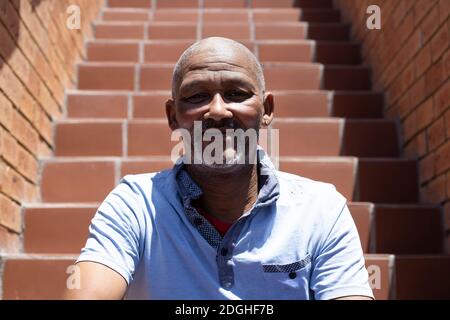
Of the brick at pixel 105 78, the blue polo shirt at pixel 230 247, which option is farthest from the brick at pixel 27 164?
the blue polo shirt at pixel 230 247

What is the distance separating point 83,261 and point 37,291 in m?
1.07

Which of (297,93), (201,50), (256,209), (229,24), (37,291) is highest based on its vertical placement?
(229,24)

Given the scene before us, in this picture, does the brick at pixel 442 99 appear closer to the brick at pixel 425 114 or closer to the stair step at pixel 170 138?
the brick at pixel 425 114

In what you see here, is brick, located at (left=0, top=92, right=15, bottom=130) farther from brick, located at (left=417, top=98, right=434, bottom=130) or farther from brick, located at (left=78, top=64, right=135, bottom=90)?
brick, located at (left=417, top=98, right=434, bottom=130)

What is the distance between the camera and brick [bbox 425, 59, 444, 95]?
225cm

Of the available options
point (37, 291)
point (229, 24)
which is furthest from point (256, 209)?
point (229, 24)

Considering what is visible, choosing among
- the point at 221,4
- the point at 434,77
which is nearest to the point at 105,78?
the point at 221,4

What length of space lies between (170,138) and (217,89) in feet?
4.69

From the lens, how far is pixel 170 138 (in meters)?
2.72

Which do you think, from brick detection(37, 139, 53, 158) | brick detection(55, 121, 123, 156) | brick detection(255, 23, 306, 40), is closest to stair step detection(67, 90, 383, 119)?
brick detection(55, 121, 123, 156)

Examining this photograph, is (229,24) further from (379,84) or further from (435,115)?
(435,115)

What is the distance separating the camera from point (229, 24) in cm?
381

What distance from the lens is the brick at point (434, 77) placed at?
2.25 meters

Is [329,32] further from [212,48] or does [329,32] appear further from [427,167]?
[212,48]
